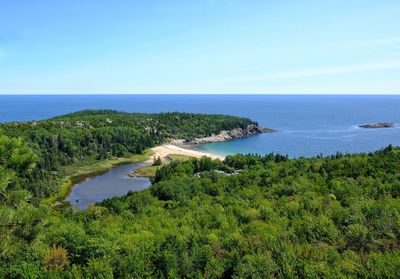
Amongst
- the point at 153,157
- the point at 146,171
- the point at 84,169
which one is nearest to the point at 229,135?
the point at 153,157

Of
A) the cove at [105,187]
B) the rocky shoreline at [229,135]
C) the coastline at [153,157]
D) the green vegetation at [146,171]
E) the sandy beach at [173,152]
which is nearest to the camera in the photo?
the cove at [105,187]

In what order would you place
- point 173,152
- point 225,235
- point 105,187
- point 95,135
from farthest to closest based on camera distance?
point 95,135, point 173,152, point 105,187, point 225,235

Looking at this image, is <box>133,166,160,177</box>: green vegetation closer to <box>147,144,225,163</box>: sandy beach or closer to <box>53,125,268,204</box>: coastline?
<box>53,125,268,204</box>: coastline

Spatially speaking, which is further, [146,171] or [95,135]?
[95,135]

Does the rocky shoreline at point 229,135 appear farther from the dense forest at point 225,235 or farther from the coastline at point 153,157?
the dense forest at point 225,235

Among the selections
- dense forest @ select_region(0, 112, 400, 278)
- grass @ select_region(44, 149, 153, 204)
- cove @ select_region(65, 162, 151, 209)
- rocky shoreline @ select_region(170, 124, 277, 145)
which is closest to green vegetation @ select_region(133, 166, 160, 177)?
cove @ select_region(65, 162, 151, 209)

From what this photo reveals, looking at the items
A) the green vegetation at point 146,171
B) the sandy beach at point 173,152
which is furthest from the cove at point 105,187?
the sandy beach at point 173,152

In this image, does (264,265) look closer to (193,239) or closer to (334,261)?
(334,261)

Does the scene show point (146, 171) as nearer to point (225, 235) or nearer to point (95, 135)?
point (95, 135)
